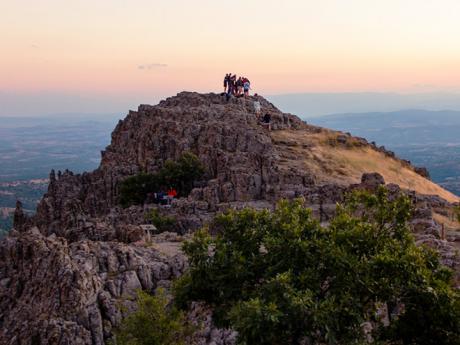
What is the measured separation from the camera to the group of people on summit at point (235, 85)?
84750 mm

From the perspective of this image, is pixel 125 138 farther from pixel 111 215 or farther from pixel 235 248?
pixel 235 248

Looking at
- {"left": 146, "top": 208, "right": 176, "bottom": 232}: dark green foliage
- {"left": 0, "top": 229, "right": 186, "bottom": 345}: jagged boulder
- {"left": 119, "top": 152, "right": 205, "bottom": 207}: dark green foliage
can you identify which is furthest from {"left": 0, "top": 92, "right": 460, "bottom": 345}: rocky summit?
{"left": 119, "top": 152, "right": 205, "bottom": 207}: dark green foliage

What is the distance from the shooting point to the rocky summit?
3097 cm

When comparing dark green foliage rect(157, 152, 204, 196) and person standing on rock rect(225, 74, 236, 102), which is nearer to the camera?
dark green foliage rect(157, 152, 204, 196)

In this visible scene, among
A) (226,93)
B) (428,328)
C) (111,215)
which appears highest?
(226,93)

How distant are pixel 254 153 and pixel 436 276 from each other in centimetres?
4161

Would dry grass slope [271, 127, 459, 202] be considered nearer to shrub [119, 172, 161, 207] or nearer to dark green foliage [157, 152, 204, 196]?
dark green foliage [157, 152, 204, 196]

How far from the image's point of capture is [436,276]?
22781mm

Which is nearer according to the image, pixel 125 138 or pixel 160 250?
pixel 160 250

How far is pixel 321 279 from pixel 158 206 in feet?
121

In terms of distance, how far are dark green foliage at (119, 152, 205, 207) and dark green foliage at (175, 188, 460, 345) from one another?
37.6m

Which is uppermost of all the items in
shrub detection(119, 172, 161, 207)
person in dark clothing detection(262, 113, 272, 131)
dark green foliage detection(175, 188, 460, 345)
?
person in dark clothing detection(262, 113, 272, 131)

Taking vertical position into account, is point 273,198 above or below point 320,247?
below

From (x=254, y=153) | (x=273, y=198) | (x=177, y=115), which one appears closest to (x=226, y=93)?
(x=177, y=115)
